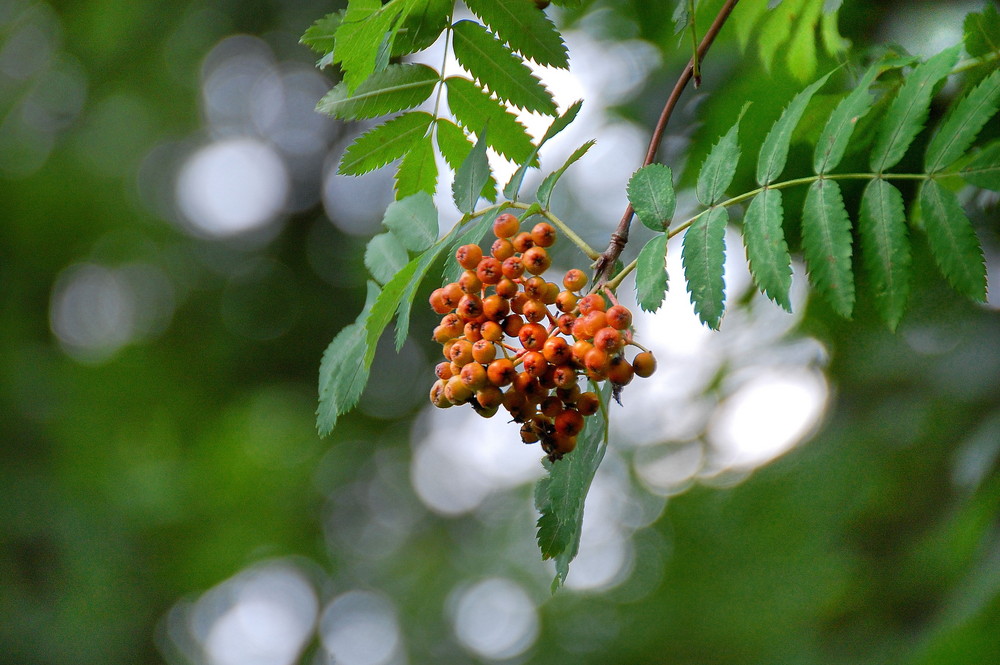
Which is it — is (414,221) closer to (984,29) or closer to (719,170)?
(719,170)

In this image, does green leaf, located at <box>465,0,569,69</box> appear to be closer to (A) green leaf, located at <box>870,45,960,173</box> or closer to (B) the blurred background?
(A) green leaf, located at <box>870,45,960,173</box>

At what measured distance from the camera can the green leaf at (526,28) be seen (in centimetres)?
115

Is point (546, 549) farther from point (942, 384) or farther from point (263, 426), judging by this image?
point (263, 426)

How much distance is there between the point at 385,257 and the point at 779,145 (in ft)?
1.95

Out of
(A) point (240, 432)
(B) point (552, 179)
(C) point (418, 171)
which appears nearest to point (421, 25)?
(C) point (418, 171)

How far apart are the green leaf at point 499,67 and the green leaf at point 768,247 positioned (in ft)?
1.13

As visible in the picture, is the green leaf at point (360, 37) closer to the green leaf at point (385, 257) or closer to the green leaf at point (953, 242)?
the green leaf at point (385, 257)

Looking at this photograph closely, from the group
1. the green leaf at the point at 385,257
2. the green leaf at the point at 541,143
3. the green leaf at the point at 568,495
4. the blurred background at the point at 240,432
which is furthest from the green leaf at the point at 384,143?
the blurred background at the point at 240,432

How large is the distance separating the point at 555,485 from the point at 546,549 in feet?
0.28

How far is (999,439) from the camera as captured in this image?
5.04 feet

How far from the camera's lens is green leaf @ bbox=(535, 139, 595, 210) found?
102cm

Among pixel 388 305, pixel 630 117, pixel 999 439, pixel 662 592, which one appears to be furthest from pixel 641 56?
pixel 662 592

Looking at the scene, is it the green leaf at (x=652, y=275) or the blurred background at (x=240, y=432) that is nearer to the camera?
the green leaf at (x=652, y=275)

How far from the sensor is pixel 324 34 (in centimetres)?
118
